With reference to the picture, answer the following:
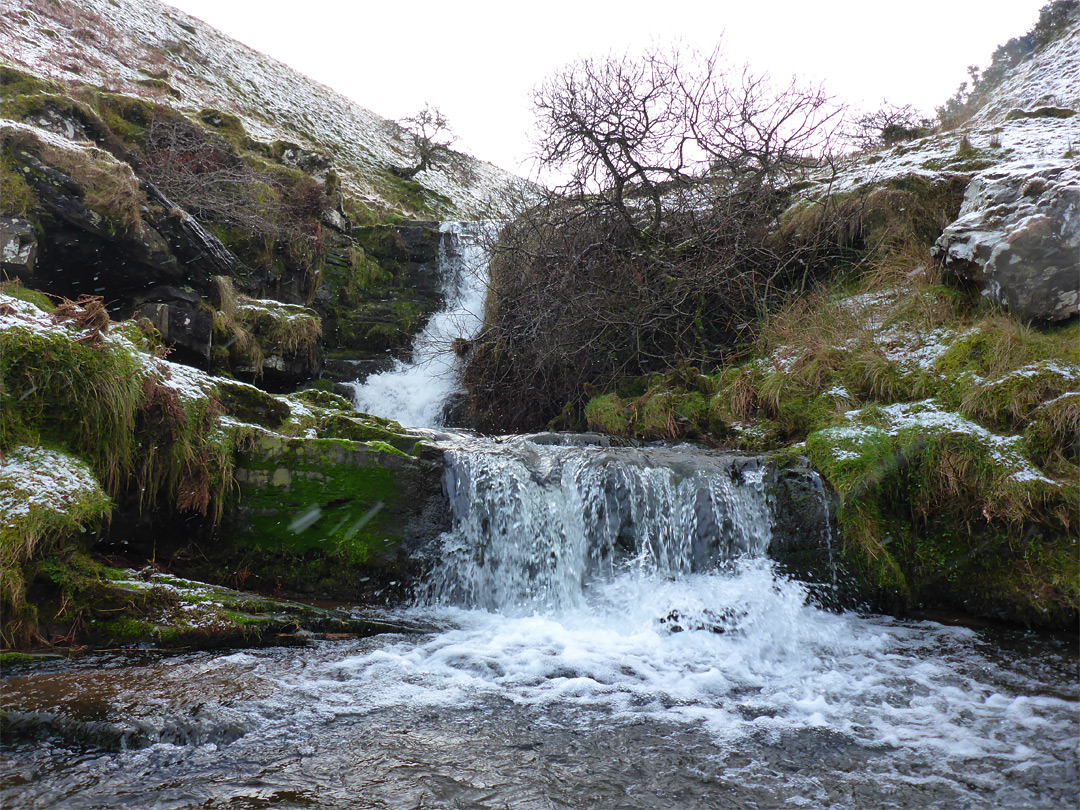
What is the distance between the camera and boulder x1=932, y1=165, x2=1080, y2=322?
4.91 meters

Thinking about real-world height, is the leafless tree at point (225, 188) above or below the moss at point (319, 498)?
above

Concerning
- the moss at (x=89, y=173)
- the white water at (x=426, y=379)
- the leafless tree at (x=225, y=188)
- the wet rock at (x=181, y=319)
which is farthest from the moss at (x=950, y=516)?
the leafless tree at (x=225, y=188)

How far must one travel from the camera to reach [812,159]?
26.7 feet

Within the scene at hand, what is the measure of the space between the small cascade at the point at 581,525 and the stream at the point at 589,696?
0.7 inches

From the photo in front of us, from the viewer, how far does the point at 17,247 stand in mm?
5094

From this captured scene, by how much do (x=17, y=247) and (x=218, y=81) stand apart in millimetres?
17968

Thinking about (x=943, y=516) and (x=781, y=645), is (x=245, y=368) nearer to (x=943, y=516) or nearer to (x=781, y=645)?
(x=781, y=645)

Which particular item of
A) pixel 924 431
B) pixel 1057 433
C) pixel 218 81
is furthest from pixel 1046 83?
pixel 218 81

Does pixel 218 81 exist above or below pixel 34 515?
above

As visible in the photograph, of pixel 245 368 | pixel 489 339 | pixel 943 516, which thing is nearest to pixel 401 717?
pixel 943 516

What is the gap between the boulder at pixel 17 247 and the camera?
5.02 m

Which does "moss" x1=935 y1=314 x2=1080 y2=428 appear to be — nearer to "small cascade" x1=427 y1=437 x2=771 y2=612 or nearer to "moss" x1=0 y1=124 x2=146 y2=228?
"small cascade" x1=427 y1=437 x2=771 y2=612

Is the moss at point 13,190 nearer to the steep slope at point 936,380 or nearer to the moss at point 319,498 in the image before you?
the moss at point 319,498

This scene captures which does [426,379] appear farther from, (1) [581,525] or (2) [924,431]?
(2) [924,431]
